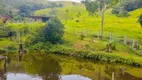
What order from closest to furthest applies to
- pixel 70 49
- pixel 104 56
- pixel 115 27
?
pixel 104 56 → pixel 70 49 → pixel 115 27

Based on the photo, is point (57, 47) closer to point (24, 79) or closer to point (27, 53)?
point (27, 53)

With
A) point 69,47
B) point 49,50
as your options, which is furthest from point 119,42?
point 49,50

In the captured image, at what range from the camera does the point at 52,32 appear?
58.0 metres

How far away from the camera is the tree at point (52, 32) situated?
189 feet

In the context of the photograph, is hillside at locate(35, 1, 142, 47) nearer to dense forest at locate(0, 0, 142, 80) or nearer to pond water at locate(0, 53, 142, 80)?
dense forest at locate(0, 0, 142, 80)

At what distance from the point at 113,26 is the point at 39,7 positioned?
87.6 meters

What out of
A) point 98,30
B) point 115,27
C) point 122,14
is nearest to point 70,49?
point 98,30

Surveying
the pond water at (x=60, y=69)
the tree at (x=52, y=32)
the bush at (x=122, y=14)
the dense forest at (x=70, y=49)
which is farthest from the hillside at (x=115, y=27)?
the pond water at (x=60, y=69)

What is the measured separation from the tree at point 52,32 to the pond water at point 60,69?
18.3 feet

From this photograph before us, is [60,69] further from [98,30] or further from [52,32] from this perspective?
[98,30]

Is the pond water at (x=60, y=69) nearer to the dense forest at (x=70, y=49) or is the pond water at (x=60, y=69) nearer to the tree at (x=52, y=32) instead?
the dense forest at (x=70, y=49)

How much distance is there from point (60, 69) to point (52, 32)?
1501cm

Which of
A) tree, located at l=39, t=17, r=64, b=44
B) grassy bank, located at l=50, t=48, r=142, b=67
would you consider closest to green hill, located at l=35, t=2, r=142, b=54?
grassy bank, located at l=50, t=48, r=142, b=67

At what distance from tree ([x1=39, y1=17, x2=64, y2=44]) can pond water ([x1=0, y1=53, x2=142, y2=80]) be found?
5.59 meters
